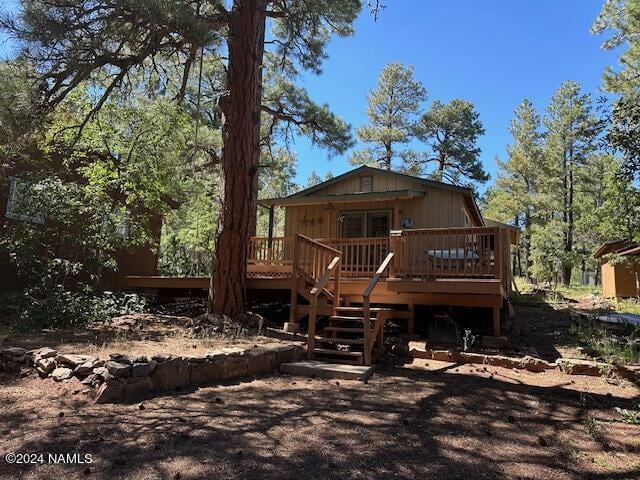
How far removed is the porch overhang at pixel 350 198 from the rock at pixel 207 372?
7513mm

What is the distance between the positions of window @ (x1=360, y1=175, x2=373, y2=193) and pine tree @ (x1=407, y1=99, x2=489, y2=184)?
1672 centimetres

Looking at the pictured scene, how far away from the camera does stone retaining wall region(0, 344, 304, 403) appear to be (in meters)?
4.35

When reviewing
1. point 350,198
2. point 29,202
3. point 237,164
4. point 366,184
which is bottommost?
point 29,202

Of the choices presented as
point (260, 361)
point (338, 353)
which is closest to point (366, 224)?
point (338, 353)

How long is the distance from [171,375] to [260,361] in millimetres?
1360

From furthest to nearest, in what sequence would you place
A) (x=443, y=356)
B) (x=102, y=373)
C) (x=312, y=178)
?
(x=312, y=178) → (x=443, y=356) → (x=102, y=373)

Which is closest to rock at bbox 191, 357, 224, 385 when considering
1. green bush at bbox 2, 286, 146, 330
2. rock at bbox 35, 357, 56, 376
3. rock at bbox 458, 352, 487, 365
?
rock at bbox 35, 357, 56, 376

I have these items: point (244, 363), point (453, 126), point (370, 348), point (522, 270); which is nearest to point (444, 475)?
point (244, 363)

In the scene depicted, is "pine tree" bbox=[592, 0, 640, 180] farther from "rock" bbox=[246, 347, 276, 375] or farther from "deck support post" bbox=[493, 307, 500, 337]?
"rock" bbox=[246, 347, 276, 375]

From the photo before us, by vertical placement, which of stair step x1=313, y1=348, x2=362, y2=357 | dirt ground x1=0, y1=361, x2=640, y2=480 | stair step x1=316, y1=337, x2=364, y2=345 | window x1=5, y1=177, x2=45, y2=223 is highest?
window x1=5, y1=177, x2=45, y2=223

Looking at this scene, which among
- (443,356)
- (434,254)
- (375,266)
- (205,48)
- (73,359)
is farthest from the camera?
(375,266)

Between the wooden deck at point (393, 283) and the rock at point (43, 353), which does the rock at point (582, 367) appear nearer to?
the wooden deck at point (393, 283)

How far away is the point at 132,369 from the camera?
14.6ft

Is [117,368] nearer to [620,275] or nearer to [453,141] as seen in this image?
[620,275]
